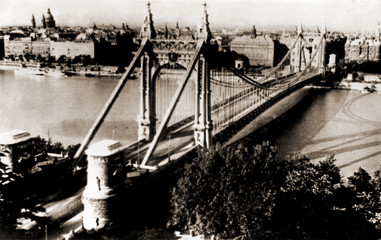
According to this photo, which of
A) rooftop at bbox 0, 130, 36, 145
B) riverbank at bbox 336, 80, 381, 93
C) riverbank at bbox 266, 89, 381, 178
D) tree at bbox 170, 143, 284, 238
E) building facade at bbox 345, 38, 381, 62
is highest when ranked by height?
building facade at bbox 345, 38, 381, 62

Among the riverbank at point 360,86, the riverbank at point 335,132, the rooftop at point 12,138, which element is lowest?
the riverbank at point 335,132

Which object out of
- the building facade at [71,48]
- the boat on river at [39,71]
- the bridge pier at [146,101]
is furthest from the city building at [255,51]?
the bridge pier at [146,101]

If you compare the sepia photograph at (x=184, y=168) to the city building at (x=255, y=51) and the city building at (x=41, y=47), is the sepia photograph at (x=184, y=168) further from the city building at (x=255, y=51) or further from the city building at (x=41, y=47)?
the city building at (x=41, y=47)

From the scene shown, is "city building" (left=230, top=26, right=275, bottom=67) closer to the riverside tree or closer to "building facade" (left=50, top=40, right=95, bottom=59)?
"building facade" (left=50, top=40, right=95, bottom=59)

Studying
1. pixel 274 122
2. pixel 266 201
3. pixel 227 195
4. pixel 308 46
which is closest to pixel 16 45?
pixel 308 46

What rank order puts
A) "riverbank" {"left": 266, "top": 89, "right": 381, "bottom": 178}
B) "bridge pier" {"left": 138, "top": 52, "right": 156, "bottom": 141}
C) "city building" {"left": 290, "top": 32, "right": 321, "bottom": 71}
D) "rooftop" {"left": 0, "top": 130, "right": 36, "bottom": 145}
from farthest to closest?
"city building" {"left": 290, "top": 32, "right": 321, "bottom": 71} → "riverbank" {"left": 266, "top": 89, "right": 381, "bottom": 178} → "bridge pier" {"left": 138, "top": 52, "right": 156, "bottom": 141} → "rooftop" {"left": 0, "top": 130, "right": 36, "bottom": 145}

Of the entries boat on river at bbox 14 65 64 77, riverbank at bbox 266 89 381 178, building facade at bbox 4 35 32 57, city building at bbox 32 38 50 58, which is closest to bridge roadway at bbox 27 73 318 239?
riverbank at bbox 266 89 381 178

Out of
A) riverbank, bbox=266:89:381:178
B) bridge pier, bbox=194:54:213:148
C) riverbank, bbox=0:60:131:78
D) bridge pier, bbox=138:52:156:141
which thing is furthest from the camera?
riverbank, bbox=0:60:131:78
